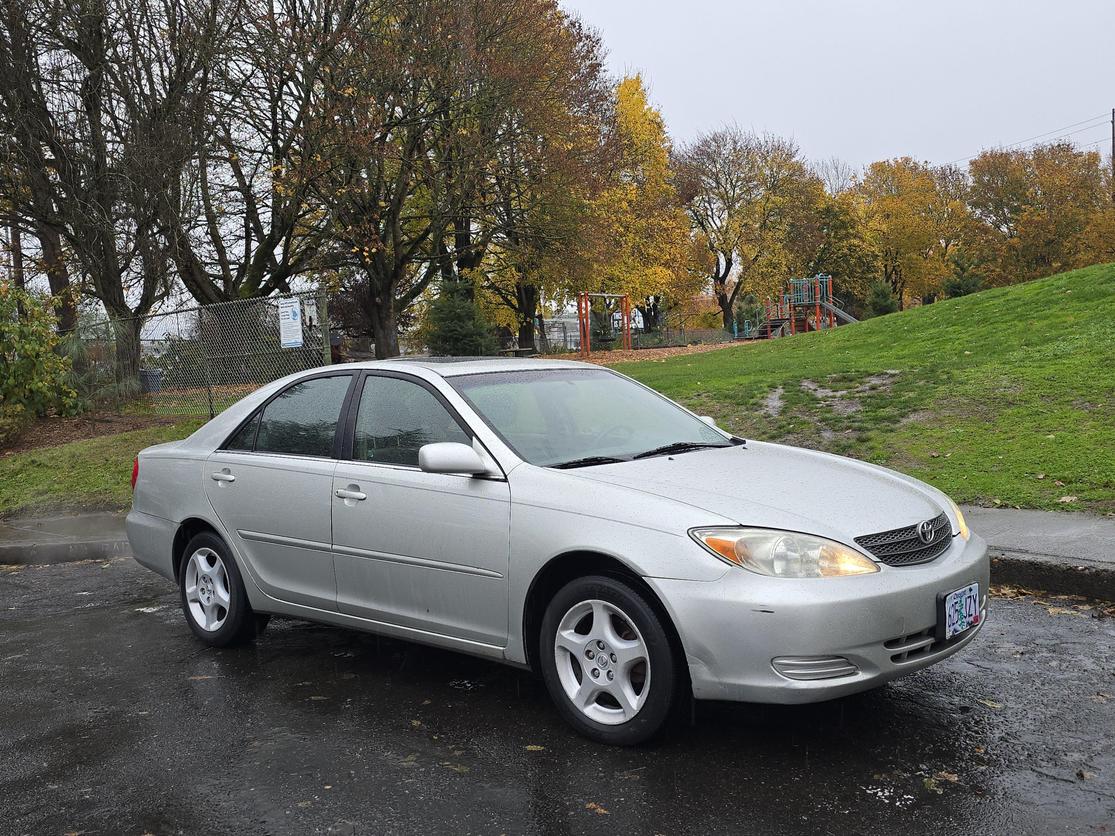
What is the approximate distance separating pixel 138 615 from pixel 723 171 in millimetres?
53376

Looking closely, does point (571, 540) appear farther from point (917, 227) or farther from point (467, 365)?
point (917, 227)

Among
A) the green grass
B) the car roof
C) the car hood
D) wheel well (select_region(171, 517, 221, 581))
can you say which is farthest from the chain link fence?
the car hood

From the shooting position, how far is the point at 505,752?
3.91 meters

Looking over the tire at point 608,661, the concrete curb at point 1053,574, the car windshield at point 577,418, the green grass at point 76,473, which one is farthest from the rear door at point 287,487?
the green grass at point 76,473

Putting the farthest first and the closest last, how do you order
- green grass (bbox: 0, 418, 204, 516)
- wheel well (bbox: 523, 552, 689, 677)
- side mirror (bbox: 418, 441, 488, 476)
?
green grass (bbox: 0, 418, 204, 516), side mirror (bbox: 418, 441, 488, 476), wheel well (bbox: 523, 552, 689, 677)

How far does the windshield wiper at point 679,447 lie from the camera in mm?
4648

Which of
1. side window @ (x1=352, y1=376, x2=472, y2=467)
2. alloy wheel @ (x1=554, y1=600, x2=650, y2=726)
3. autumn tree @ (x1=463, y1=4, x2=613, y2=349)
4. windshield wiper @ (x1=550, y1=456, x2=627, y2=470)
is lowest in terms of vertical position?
alloy wheel @ (x1=554, y1=600, x2=650, y2=726)

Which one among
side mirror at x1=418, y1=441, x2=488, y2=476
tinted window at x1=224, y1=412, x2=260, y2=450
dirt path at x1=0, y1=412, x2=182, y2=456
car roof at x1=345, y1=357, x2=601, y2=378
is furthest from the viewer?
dirt path at x1=0, y1=412, x2=182, y2=456

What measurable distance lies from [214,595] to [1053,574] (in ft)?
15.9

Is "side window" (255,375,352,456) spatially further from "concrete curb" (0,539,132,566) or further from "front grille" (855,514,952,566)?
"concrete curb" (0,539,132,566)

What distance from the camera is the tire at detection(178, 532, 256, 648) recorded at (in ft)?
18.1

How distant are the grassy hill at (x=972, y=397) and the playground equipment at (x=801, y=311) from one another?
24.8m

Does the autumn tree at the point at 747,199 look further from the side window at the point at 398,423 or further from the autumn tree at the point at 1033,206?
the side window at the point at 398,423

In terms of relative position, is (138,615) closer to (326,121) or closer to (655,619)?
(655,619)
